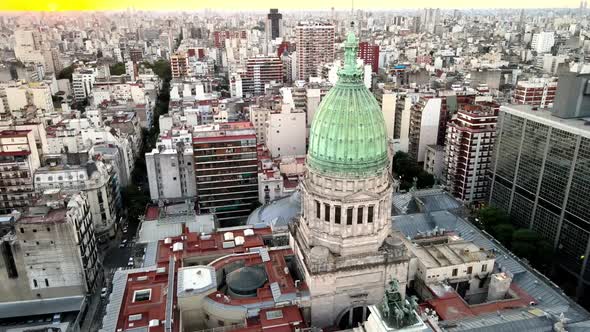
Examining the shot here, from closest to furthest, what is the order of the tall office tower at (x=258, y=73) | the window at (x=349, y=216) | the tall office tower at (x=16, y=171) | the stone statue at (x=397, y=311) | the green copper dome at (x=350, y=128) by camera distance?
the stone statue at (x=397, y=311)
the green copper dome at (x=350, y=128)
the window at (x=349, y=216)
the tall office tower at (x=16, y=171)
the tall office tower at (x=258, y=73)

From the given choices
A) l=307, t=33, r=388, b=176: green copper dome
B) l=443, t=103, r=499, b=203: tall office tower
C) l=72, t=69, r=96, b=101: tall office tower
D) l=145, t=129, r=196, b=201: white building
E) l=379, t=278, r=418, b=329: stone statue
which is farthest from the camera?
l=72, t=69, r=96, b=101: tall office tower

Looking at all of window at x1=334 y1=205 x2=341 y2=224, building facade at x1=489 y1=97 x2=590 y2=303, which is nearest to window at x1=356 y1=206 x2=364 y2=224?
window at x1=334 y1=205 x2=341 y2=224

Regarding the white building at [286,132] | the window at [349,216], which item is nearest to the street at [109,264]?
the window at [349,216]

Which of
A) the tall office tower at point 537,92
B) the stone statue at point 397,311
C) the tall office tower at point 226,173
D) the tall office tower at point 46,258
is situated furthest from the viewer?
the tall office tower at point 537,92

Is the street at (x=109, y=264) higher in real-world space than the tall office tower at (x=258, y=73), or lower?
lower

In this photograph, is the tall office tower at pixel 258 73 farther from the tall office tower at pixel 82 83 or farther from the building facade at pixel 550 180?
the building facade at pixel 550 180

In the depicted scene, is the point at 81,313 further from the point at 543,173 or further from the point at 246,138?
the point at 543,173

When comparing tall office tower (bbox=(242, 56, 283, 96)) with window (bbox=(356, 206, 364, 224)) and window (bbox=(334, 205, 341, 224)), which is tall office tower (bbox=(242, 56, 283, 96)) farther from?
window (bbox=(356, 206, 364, 224))
